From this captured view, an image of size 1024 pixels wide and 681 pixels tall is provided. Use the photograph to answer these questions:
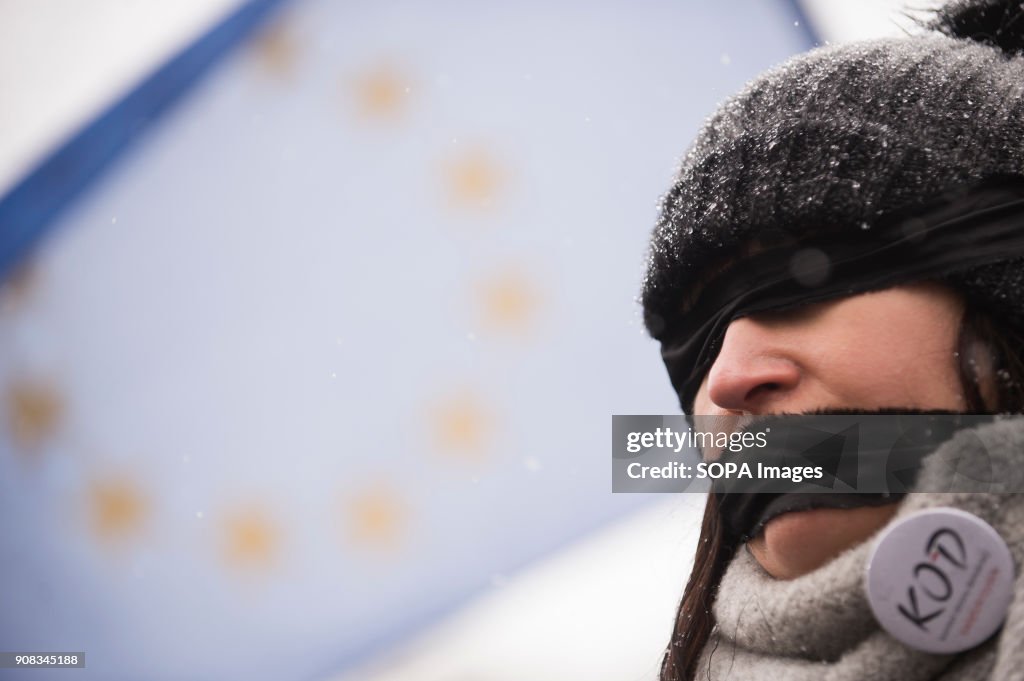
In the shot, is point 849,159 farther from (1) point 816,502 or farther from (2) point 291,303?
(2) point 291,303

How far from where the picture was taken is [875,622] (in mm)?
541

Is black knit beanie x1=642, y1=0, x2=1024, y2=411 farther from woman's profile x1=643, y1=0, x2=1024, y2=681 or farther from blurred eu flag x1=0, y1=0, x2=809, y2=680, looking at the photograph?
blurred eu flag x1=0, y1=0, x2=809, y2=680

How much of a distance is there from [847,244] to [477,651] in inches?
55.4

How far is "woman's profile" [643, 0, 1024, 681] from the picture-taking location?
55 centimetres

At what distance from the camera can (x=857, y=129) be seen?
0.63 m

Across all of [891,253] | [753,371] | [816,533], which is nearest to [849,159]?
[891,253]

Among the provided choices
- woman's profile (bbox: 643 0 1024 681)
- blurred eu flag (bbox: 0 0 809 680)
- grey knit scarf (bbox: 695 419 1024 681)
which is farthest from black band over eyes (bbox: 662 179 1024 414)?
blurred eu flag (bbox: 0 0 809 680)

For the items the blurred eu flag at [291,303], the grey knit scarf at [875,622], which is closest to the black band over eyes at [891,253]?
the grey knit scarf at [875,622]

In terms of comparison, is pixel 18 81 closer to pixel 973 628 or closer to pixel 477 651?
pixel 477 651

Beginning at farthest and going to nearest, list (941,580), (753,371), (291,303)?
(291,303), (753,371), (941,580)

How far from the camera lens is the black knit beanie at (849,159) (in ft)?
1.96

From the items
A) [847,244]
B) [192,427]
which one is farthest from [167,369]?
[847,244]

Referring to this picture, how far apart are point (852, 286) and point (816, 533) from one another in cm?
19

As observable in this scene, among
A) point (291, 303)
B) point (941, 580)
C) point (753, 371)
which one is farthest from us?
point (291, 303)
